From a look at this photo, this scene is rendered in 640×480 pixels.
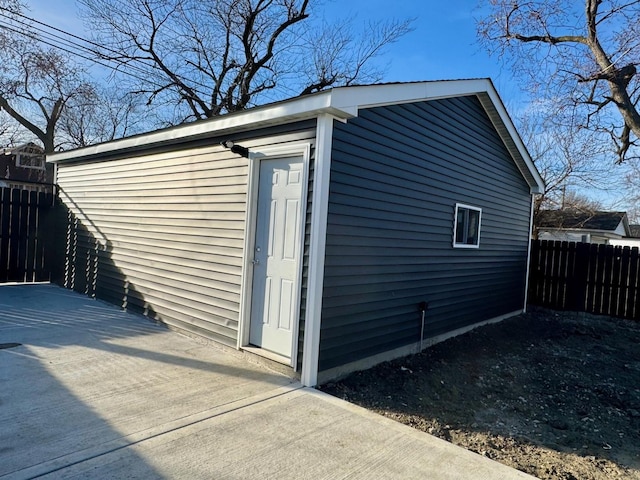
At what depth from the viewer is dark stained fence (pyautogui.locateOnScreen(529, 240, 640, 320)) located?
869 centimetres

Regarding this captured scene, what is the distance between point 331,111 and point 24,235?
7.69 metres

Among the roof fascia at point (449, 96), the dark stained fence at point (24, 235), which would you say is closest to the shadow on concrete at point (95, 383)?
the roof fascia at point (449, 96)

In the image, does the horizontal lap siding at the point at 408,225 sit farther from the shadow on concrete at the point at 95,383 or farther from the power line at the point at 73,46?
the power line at the point at 73,46

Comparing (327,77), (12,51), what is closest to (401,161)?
(327,77)

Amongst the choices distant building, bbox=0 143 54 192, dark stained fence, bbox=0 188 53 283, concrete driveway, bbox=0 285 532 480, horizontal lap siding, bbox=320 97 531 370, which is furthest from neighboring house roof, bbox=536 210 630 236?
distant building, bbox=0 143 54 192

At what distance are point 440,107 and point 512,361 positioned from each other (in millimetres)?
3612

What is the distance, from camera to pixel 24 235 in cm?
838

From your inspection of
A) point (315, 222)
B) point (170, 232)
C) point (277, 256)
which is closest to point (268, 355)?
point (277, 256)

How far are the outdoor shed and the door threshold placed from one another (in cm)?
2

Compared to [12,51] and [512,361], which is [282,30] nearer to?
[12,51]

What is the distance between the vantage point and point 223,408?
330cm

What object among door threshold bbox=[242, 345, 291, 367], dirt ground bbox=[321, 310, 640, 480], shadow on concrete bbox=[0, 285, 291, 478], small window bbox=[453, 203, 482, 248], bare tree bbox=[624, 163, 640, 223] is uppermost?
bare tree bbox=[624, 163, 640, 223]

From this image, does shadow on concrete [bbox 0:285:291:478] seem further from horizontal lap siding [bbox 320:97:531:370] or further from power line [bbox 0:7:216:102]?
power line [bbox 0:7:216:102]

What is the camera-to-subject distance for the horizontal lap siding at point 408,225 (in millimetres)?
4156
